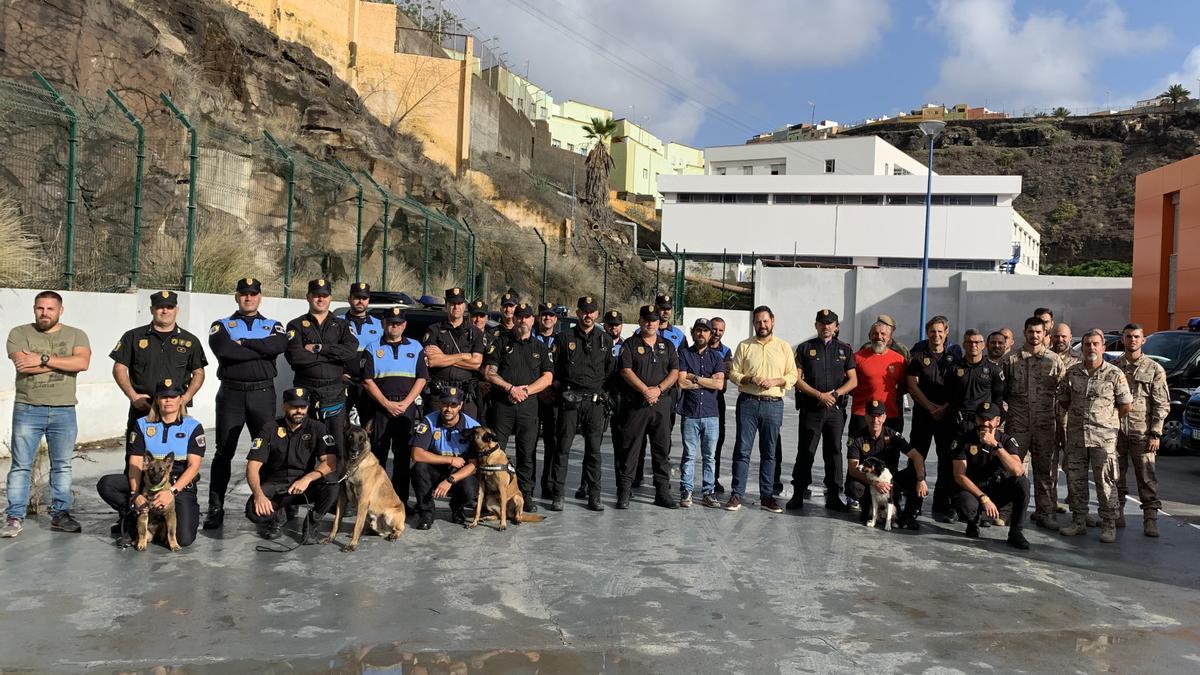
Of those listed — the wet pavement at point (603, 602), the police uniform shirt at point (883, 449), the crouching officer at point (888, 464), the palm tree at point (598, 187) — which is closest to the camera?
the wet pavement at point (603, 602)

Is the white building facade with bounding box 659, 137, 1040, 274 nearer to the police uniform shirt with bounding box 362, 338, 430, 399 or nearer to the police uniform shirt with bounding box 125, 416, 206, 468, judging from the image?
the police uniform shirt with bounding box 362, 338, 430, 399

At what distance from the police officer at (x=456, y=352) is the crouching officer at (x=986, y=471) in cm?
438

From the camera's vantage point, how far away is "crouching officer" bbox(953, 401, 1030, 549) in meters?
7.71

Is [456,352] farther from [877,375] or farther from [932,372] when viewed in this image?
[932,372]

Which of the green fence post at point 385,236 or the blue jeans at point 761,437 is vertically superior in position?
the green fence post at point 385,236

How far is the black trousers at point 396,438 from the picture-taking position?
7.73 meters

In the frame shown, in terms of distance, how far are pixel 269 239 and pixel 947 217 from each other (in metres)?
45.8

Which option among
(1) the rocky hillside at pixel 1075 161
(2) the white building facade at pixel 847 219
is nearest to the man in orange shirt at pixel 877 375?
(2) the white building facade at pixel 847 219

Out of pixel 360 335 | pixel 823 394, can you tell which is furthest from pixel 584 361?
pixel 823 394

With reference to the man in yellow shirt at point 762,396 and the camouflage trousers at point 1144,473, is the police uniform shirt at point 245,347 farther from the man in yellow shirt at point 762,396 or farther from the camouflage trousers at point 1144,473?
the camouflage trousers at point 1144,473

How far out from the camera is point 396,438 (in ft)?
25.6

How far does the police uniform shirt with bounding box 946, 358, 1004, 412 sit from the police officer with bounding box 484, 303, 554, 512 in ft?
12.1

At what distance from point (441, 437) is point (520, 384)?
921 millimetres

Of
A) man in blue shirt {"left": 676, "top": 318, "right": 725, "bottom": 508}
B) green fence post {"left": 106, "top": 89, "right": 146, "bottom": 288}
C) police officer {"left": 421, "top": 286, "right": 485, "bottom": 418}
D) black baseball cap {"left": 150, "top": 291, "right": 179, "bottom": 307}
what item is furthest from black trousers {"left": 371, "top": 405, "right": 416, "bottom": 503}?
green fence post {"left": 106, "top": 89, "right": 146, "bottom": 288}
